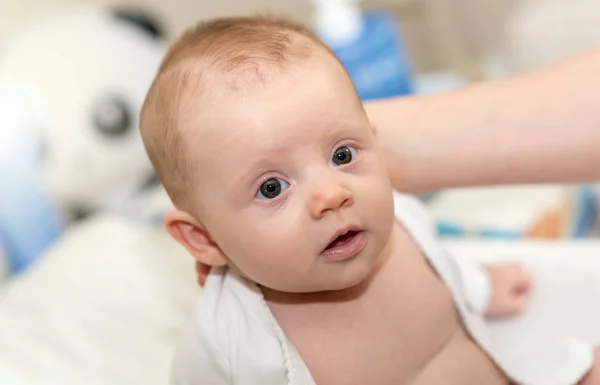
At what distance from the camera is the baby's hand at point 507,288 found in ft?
2.65

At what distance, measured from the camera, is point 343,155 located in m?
0.60

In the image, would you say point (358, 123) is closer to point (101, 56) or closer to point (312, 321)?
point (312, 321)

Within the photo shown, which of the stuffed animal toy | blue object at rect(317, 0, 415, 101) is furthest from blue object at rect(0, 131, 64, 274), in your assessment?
blue object at rect(317, 0, 415, 101)

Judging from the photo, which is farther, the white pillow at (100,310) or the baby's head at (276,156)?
the white pillow at (100,310)

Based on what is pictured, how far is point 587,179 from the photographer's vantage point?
77 cm

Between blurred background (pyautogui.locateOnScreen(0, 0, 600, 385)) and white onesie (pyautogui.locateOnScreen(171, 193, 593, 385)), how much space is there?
215mm

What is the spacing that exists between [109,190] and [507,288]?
881 mm

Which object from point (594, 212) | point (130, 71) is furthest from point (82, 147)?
point (594, 212)

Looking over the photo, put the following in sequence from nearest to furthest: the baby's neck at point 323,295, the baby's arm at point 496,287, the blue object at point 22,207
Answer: the baby's neck at point 323,295
the baby's arm at point 496,287
the blue object at point 22,207

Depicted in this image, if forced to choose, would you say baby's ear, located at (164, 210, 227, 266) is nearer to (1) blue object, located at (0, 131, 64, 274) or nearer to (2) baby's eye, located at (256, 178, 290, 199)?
(2) baby's eye, located at (256, 178, 290, 199)

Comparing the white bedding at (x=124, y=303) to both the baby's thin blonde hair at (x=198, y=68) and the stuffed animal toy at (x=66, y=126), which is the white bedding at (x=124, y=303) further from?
the baby's thin blonde hair at (x=198, y=68)

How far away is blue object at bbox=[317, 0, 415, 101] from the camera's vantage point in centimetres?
170

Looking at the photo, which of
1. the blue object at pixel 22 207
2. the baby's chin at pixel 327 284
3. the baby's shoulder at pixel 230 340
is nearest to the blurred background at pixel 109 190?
the blue object at pixel 22 207

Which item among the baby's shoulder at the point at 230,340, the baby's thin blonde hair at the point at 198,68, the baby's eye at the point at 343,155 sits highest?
the baby's thin blonde hair at the point at 198,68
